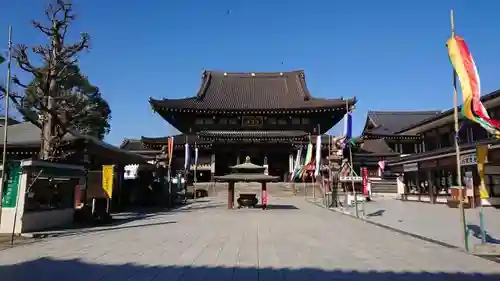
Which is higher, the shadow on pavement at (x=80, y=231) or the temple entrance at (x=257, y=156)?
the temple entrance at (x=257, y=156)

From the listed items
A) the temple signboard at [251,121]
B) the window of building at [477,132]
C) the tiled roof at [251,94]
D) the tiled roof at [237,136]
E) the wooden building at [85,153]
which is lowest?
the wooden building at [85,153]

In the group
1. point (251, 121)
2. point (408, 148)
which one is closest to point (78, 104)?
point (251, 121)

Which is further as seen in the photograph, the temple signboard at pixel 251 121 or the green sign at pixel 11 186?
the temple signboard at pixel 251 121

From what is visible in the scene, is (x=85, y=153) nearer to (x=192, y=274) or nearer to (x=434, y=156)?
(x=192, y=274)

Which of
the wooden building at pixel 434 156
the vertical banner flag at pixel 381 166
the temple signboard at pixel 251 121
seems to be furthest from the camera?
the temple signboard at pixel 251 121

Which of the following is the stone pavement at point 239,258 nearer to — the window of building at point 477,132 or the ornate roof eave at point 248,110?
the window of building at point 477,132

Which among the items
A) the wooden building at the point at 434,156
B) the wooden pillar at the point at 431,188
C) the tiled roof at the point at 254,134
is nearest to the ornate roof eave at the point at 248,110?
the tiled roof at the point at 254,134

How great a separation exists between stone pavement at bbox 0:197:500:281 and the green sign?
102 inches

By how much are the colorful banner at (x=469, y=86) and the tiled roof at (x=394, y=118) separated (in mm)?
41384

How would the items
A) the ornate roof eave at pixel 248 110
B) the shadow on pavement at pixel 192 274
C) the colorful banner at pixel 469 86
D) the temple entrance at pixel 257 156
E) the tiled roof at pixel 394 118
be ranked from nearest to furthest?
the shadow on pavement at pixel 192 274, the colorful banner at pixel 469 86, the temple entrance at pixel 257 156, the ornate roof eave at pixel 248 110, the tiled roof at pixel 394 118

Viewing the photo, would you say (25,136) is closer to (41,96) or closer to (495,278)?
(41,96)

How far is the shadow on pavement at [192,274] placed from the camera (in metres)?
6.86

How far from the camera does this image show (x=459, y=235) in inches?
476

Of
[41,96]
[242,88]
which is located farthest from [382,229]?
[242,88]
